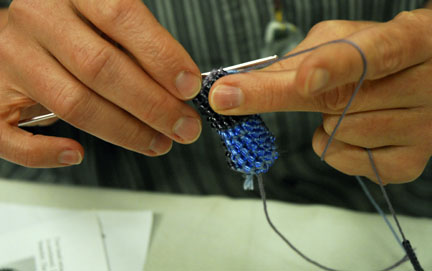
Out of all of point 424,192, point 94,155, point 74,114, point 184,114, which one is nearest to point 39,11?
point 74,114

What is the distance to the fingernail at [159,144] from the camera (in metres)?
0.63

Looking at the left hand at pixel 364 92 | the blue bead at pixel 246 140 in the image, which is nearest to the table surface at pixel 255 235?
the left hand at pixel 364 92

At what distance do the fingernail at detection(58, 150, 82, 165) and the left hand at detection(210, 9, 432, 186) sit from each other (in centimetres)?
26

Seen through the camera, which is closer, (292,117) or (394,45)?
(394,45)

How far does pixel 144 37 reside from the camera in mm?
512

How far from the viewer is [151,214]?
0.78 m

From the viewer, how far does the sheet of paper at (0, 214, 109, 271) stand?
711mm

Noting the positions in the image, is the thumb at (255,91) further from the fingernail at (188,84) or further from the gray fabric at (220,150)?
the gray fabric at (220,150)

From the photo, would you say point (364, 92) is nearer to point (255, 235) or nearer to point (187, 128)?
point (187, 128)

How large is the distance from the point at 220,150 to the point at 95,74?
45 centimetres

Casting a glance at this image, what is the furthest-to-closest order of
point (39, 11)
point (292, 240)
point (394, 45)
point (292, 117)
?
point (292, 117), point (292, 240), point (39, 11), point (394, 45)

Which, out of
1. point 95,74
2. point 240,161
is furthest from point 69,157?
point 240,161

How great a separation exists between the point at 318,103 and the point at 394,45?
12 centimetres

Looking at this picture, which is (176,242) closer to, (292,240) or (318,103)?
(292,240)
